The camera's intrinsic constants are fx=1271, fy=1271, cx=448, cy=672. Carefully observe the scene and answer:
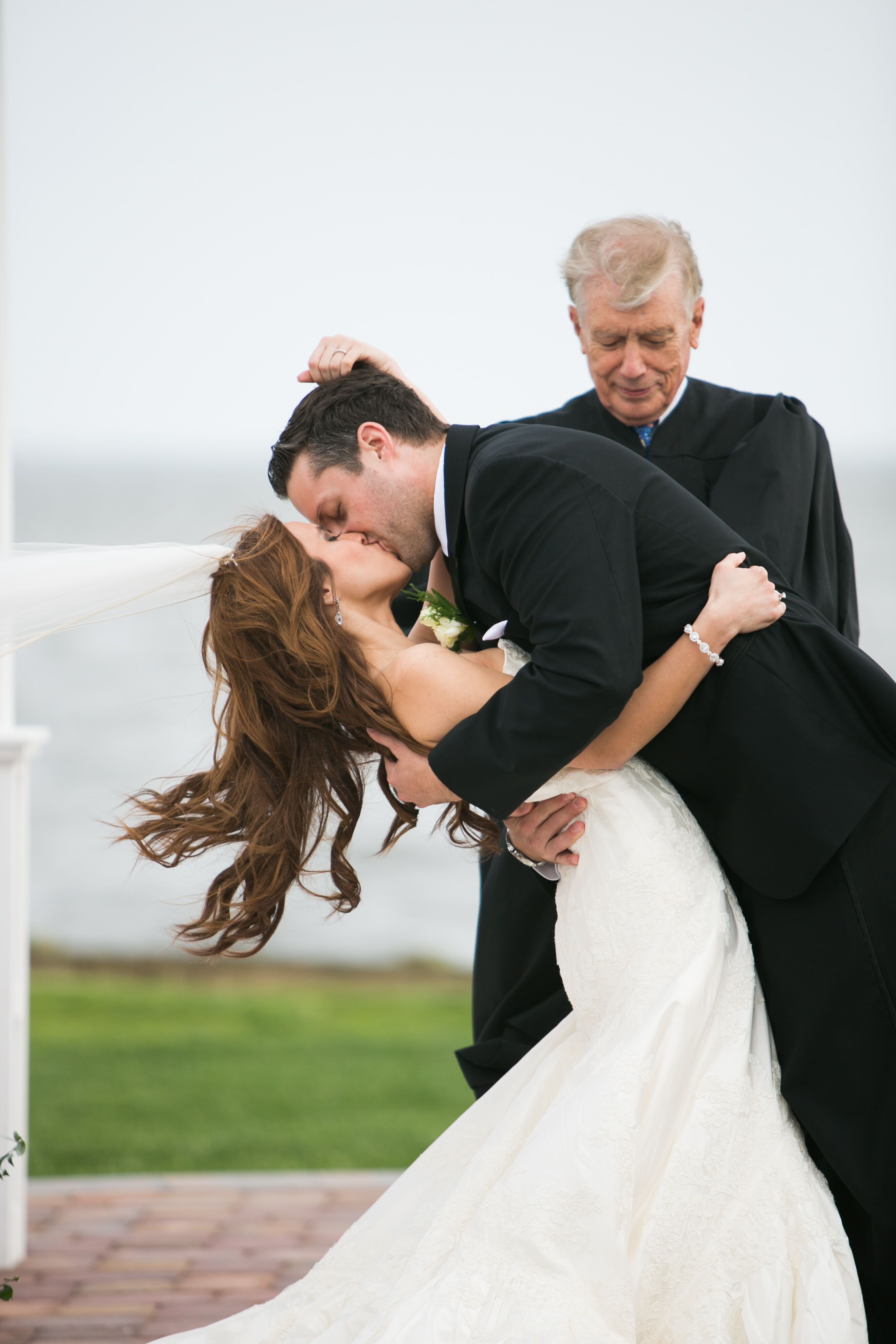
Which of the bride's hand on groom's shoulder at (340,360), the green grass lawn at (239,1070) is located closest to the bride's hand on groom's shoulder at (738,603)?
the bride's hand on groom's shoulder at (340,360)

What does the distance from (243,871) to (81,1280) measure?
1.70 m

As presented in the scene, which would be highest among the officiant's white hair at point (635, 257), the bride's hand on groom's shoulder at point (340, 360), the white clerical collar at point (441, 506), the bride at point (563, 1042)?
the officiant's white hair at point (635, 257)

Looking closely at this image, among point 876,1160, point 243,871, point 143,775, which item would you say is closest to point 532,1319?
point 876,1160

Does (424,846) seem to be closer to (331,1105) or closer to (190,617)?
(190,617)

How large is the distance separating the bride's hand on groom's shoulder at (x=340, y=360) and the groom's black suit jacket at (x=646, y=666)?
0.41 meters

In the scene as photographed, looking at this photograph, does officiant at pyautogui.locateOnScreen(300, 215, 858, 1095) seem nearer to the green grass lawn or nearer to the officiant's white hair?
the officiant's white hair

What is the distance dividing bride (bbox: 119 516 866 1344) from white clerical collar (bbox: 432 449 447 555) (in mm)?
133

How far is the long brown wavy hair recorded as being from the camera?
7.59 ft

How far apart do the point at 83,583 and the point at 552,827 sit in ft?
3.23

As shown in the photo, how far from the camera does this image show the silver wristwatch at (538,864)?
244cm

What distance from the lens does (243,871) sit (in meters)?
2.50

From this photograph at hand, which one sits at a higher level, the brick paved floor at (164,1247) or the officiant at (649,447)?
the officiant at (649,447)

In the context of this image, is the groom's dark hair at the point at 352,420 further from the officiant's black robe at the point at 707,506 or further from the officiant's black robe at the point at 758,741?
the officiant's black robe at the point at 707,506

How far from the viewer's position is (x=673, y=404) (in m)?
3.04
